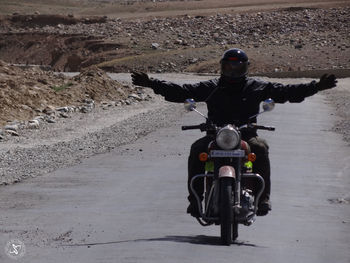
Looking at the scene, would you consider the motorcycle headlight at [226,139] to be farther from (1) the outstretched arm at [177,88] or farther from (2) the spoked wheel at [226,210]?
(1) the outstretched arm at [177,88]

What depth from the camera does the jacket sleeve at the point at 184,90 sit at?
10.7 m

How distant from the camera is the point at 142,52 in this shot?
80875mm

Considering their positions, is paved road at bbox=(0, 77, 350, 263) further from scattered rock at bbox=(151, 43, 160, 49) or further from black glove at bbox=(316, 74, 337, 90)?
scattered rock at bbox=(151, 43, 160, 49)

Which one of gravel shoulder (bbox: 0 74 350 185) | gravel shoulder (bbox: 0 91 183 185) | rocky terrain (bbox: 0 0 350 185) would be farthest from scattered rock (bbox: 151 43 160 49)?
gravel shoulder (bbox: 0 91 183 185)

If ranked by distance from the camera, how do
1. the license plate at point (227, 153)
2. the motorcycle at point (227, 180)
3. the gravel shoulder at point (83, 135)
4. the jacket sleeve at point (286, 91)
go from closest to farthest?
1. the motorcycle at point (227, 180)
2. the license plate at point (227, 153)
3. the jacket sleeve at point (286, 91)
4. the gravel shoulder at point (83, 135)

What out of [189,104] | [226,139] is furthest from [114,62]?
[226,139]

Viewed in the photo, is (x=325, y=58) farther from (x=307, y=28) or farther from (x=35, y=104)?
(x=35, y=104)

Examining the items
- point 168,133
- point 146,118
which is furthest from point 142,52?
point 168,133

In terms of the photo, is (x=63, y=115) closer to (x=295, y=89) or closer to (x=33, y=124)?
(x=33, y=124)

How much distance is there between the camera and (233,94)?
A: 10625mm

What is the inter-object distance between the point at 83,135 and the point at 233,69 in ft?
51.9

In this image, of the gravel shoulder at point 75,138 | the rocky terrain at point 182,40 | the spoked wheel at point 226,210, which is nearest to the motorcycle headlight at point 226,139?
the spoked wheel at point 226,210

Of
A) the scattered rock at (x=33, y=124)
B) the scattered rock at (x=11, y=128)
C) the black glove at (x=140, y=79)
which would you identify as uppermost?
the black glove at (x=140, y=79)

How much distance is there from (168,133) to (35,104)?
9.70 m
